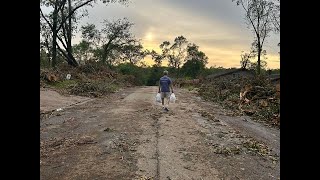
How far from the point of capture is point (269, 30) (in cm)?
4600

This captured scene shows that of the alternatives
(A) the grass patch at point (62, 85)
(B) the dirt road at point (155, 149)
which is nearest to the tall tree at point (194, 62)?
(A) the grass patch at point (62, 85)

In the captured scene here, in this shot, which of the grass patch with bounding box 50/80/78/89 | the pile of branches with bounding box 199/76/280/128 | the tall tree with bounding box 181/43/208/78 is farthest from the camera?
the tall tree with bounding box 181/43/208/78

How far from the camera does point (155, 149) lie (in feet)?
26.6

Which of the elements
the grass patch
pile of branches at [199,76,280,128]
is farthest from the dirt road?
the grass patch

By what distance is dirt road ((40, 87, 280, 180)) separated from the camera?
21.6 feet

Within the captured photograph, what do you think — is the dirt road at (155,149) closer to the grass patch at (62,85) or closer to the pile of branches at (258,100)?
the pile of branches at (258,100)

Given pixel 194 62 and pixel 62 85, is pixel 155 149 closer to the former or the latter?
pixel 62 85

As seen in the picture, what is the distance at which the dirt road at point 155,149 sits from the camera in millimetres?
6586

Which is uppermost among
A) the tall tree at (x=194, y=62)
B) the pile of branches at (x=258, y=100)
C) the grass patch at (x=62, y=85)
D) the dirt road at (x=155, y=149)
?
the tall tree at (x=194, y=62)

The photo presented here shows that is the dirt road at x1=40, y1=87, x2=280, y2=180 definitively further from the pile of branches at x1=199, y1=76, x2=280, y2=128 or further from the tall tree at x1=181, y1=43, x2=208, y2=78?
the tall tree at x1=181, y1=43, x2=208, y2=78

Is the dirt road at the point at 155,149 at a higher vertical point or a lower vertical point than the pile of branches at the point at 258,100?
lower
